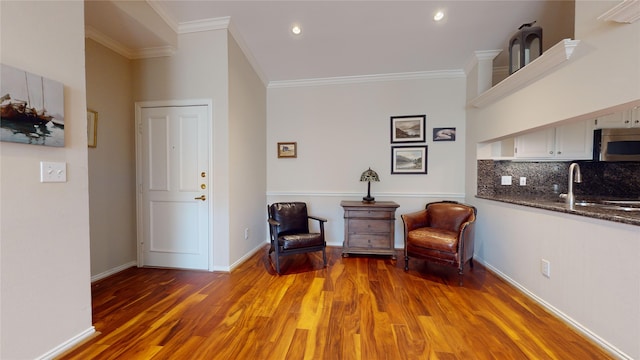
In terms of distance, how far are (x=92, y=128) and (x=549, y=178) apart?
5.39 metres

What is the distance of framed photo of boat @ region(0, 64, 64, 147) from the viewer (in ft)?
4.00

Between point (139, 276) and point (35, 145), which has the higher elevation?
point (35, 145)

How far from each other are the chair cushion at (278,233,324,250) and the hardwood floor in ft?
0.97

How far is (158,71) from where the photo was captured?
2.74 m

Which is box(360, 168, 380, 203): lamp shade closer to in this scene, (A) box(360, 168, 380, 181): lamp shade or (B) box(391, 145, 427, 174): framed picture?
(A) box(360, 168, 380, 181): lamp shade

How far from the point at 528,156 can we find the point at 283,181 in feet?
10.9

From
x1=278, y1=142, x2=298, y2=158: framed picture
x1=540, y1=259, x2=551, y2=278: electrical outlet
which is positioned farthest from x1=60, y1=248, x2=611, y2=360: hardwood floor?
x1=278, y1=142, x2=298, y2=158: framed picture

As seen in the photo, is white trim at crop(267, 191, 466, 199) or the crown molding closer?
the crown molding

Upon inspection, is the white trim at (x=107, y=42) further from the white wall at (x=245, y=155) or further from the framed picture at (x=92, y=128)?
the white wall at (x=245, y=155)

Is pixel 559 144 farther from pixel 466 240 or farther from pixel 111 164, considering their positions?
pixel 111 164

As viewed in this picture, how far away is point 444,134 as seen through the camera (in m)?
3.48

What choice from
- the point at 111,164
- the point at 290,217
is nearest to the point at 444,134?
the point at 290,217

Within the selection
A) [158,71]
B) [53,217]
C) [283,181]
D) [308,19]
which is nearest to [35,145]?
[53,217]

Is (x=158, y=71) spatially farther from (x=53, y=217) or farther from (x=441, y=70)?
(x=441, y=70)
